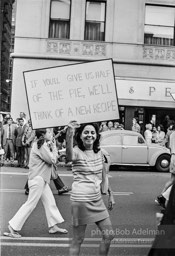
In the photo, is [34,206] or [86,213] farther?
[34,206]

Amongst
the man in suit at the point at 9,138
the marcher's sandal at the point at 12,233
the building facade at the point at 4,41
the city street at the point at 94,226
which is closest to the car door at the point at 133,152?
the city street at the point at 94,226

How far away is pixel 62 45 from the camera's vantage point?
71.2ft

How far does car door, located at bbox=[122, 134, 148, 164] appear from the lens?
49.6 ft

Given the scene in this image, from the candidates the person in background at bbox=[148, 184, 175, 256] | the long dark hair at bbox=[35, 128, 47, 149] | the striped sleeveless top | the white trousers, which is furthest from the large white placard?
the person in background at bbox=[148, 184, 175, 256]

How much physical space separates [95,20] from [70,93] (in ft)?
58.2

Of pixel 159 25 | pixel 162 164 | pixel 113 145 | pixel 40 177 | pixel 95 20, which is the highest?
pixel 95 20

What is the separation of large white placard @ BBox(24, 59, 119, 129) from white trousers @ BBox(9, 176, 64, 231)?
1415 millimetres

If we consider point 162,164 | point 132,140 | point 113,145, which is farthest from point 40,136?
point 162,164

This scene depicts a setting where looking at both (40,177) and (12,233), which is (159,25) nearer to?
(40,177)

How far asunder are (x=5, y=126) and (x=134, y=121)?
7021 millimetres

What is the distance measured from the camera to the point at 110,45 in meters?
21.8

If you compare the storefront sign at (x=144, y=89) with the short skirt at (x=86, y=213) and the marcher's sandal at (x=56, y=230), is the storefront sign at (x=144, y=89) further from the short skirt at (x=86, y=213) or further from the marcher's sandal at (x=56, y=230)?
the short skirt at (x=86, y=213)

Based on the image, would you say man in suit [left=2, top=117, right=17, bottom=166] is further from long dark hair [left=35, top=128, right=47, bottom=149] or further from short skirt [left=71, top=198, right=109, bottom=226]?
short skirt [left=71, top=198, right=109, bottom=226]

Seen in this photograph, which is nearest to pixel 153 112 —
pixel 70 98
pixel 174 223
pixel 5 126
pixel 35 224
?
pixel 5 126
